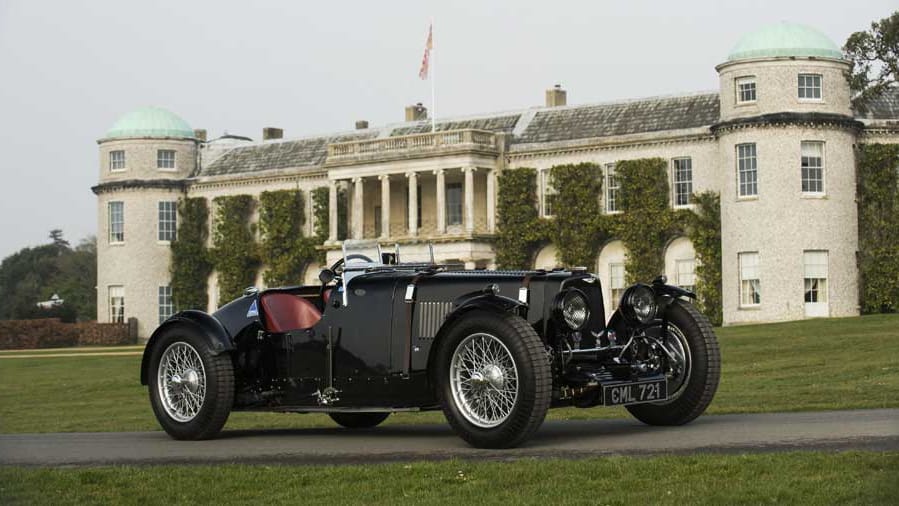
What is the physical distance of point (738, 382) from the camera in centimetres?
2611

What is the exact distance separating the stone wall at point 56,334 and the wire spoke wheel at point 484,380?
58.4m

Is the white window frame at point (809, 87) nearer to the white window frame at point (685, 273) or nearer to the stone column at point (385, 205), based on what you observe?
the white window frame at point (685, 273)

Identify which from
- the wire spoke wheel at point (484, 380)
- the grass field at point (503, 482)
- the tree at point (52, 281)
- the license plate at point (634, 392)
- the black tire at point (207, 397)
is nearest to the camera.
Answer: the grass field at point (503, 482)

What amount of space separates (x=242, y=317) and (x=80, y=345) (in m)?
56.9

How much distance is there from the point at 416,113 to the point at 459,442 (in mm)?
58687

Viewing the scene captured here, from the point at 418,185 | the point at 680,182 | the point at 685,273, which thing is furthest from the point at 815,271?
the point at 418,185

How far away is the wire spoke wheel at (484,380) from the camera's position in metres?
10.9

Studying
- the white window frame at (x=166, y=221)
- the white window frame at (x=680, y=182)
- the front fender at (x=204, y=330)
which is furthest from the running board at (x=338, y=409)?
the white window frame at (x=166, y=221)

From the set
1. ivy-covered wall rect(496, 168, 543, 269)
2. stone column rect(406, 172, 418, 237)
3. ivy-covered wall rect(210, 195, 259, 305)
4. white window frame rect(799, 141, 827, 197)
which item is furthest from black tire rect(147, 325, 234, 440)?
ivy-covered wall rect(210, 195, 259, 305)

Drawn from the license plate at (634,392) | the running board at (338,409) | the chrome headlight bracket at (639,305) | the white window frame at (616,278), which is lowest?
the running board at (338,409)

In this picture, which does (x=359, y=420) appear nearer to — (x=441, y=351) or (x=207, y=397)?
(x=207, y=397)

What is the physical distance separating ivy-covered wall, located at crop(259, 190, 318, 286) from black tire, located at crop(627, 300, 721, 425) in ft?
176

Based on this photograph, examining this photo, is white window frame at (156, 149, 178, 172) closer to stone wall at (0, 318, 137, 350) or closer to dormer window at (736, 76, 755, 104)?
stone wall at (0, 318, 137, 350)

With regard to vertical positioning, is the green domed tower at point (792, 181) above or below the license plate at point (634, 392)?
above
